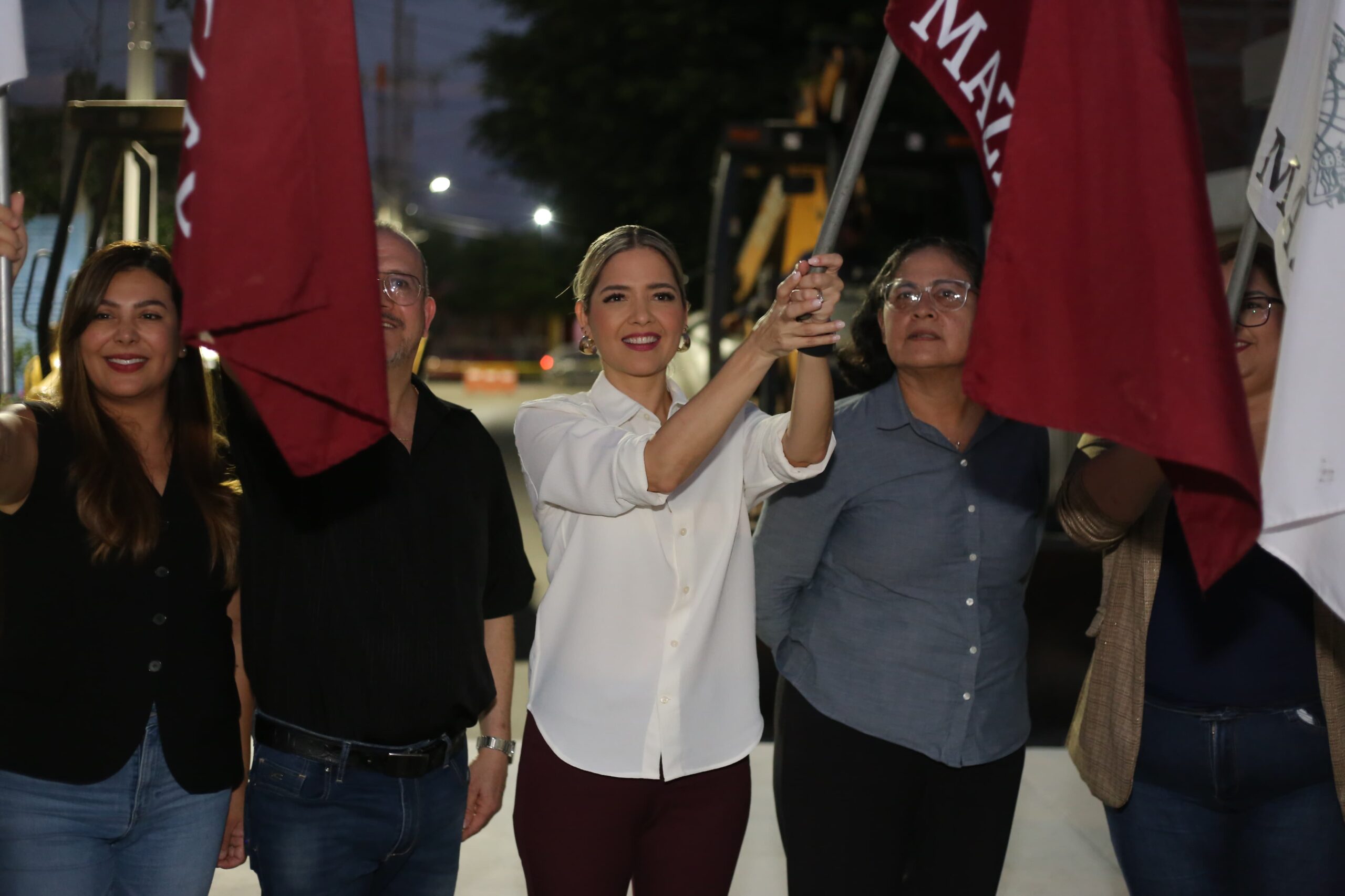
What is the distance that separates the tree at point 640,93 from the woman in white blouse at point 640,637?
15.7 m

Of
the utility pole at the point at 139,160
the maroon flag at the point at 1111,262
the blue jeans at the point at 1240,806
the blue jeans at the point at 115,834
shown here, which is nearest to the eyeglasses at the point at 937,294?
the maroon flag at the point at 1111,262

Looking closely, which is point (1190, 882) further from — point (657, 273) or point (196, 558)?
point (196, 558)

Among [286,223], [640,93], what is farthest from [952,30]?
[640,93]

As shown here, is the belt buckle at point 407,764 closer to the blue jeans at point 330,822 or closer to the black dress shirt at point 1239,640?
the blue jeans at point 330,822

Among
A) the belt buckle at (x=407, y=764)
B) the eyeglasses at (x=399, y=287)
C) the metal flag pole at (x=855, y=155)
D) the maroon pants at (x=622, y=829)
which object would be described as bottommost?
the maroon pants at (x=622, y=829)

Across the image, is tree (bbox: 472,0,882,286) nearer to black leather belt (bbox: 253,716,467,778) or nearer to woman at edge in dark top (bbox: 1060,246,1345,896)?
woman at edge in dark top (bbox: 1060,246,1345,896)

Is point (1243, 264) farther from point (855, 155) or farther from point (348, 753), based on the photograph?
point (348, 753)

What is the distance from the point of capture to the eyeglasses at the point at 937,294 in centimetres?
294

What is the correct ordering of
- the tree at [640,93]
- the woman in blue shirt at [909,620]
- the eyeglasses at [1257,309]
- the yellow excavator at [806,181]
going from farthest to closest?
the tree at [640,93], the yellow excavator at [806,181], the woman in blue shirt at [909,620], the eyeglasses at [1257,309]

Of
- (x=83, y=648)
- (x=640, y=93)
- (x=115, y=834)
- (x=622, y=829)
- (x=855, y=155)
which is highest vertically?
(x=640, y=93)

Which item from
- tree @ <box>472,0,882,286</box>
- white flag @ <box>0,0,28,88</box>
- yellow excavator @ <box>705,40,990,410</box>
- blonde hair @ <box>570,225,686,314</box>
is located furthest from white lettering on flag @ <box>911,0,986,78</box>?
tree @ <box>472,0,882,286</box>

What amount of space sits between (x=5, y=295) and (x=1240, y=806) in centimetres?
249

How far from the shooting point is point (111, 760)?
7.88 feet

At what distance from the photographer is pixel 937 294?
2.95 metres
